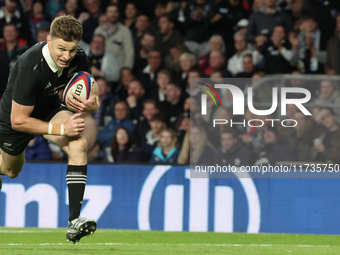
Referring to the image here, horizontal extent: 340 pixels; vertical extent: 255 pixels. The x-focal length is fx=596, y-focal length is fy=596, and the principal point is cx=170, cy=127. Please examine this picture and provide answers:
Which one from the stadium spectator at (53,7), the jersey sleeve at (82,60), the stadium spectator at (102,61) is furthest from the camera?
the stadium spectator at (53,7)

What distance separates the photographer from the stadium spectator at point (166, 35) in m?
10.7

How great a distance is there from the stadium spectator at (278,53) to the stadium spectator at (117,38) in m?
2.36

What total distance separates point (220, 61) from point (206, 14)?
1324mm

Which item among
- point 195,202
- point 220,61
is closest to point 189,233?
point 195,202

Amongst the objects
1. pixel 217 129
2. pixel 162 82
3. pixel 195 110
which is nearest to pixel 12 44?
pixel 162 82

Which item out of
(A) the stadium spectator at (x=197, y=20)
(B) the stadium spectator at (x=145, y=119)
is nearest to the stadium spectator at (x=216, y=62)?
(A) the stadium spectator at (x=197, y=20)

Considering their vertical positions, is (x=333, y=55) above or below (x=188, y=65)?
above

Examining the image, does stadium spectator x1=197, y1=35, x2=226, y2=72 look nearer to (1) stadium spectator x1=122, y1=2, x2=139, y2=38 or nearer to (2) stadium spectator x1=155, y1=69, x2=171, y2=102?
(2) stadium spectator x1=155, y1=69, x2=171, y2=102

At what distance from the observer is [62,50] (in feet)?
16.9

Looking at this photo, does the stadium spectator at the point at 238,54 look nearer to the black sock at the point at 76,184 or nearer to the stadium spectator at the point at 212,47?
the stadium spectator at the point at 212,47

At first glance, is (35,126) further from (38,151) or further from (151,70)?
(151,70)

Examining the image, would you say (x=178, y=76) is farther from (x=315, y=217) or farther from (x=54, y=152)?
(x=315, y=217)

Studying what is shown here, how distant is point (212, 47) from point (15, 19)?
377 centimetres

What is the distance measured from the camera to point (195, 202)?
8867 mm
